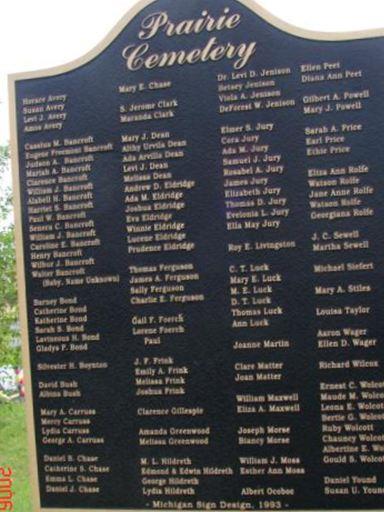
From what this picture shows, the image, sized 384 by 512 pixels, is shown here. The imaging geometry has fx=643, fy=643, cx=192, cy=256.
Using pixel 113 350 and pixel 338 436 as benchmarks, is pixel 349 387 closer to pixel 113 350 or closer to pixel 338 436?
pixel 338 436

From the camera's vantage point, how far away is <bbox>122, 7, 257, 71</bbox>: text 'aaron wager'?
5.11m

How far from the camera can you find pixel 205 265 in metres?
5.06

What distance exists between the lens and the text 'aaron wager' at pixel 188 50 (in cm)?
511

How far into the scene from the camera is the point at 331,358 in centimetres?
484

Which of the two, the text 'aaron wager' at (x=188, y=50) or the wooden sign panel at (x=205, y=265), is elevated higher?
the text 'aaron wager' at (x=188, y=50)

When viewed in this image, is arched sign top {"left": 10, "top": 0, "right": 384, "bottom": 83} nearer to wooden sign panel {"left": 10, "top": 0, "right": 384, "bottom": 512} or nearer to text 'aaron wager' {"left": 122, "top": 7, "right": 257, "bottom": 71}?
wooden sign panel {"left": 10, "top": 0, "right": 384, "bottom": 512}

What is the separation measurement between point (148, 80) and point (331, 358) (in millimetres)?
2653

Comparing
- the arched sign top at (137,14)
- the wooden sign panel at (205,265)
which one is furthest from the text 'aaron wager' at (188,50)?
the arched sign top at (137,14)

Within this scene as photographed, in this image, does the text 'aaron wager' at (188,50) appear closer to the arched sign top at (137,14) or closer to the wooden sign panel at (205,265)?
the wooden sign panel at (205,265)

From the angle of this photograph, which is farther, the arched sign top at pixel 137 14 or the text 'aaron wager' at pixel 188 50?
the text 'aaron wager' at pixel 188 50

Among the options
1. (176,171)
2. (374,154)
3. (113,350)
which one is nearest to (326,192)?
(374,154)

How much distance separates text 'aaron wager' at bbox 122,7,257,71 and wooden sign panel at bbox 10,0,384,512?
16 mm

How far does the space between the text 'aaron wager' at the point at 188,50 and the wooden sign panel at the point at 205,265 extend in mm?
16

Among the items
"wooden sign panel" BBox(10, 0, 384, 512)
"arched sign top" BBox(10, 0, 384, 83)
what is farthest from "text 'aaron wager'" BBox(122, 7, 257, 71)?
"arched sign top" BBox(10, 0, 384, 83)
